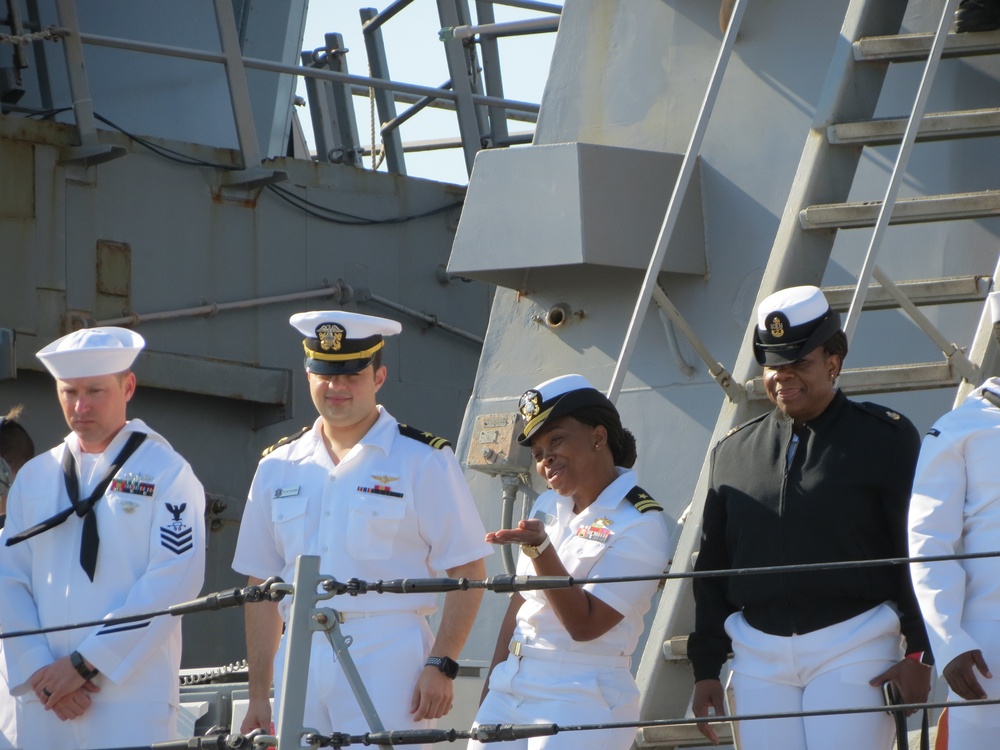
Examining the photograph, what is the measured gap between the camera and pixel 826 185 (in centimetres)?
419

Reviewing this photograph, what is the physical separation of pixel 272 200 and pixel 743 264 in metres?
3.48

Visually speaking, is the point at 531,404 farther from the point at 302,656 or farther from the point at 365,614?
the point at 302,656

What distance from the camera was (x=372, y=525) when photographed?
3.71 m

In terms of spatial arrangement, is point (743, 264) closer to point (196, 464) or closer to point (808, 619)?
point (808, 619)

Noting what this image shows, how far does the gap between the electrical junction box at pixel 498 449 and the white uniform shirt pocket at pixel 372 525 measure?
1.66m

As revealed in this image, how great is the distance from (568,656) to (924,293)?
143 cm

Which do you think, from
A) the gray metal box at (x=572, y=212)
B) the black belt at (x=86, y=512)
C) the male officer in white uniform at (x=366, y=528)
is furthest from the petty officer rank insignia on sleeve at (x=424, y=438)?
the gray metal box at (x=572, y=212)

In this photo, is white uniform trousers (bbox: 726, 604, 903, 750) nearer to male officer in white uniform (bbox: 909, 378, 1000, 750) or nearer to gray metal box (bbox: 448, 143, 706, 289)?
male officer in white uniform (bbox: 909, 378, 1000, 750)

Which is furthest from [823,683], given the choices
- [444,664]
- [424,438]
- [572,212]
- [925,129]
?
[572,212]

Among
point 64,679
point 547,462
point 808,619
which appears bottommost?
point 64,679

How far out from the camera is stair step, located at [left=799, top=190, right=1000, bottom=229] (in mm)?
3938

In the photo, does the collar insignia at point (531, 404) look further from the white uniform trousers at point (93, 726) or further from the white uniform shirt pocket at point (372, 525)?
the white uniform trousers at point (93, 726)

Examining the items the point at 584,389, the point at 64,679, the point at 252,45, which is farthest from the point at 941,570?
the point at 252,45

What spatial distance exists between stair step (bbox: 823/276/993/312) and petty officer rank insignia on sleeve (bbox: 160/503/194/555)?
1696mm
